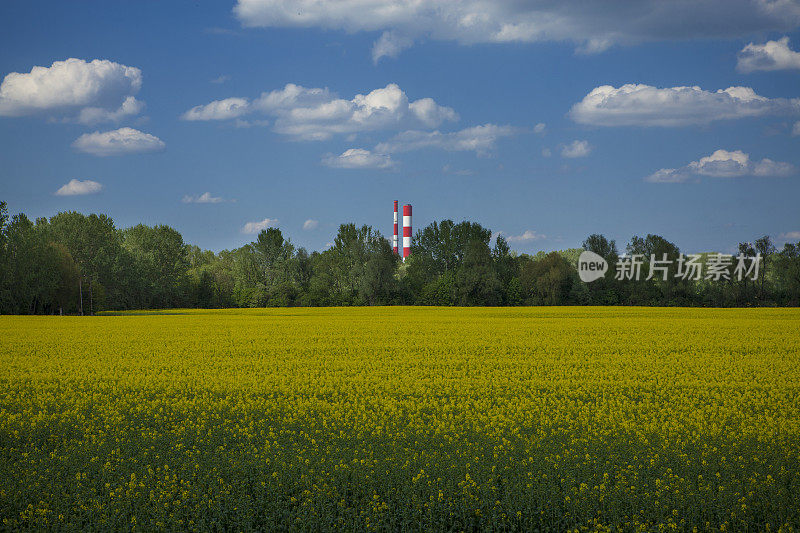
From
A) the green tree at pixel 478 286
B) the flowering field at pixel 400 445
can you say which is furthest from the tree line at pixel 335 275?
the flowering field at pixel 400 445

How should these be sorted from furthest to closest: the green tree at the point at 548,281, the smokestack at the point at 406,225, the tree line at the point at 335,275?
the smokestack at the point at 406,225 < the green tree at the point at 548,281 < the tree line at the point at 335,275

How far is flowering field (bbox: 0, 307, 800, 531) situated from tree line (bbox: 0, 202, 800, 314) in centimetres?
5981

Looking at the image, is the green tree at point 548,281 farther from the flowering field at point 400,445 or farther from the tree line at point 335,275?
the flowering field at point 400,445

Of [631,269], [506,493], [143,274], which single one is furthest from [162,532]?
[143,274]

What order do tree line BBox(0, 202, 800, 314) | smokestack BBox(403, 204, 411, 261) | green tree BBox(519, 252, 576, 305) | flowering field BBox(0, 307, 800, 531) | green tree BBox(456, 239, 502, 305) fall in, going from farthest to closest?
smokestack BBox(403, 204, 411, 261) → green tree BBox(456, 239, 502, 305) → green tree BBox(519, 252, 576, 305) → tree line BBox(0, 202, 800, 314) → flowering field BBox(0, 307, 800, 531)

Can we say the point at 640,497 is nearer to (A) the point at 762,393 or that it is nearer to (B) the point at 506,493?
(B) the point at 506,493

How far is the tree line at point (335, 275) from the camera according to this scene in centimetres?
7494

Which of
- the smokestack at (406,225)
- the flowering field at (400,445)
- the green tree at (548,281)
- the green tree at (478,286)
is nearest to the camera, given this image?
the flowering field at (400,445)

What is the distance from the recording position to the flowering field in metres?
8.84

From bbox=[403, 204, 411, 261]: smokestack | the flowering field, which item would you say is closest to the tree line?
bbox=[403, 204, 411, 261]: smokestack

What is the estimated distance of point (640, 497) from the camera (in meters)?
8.95

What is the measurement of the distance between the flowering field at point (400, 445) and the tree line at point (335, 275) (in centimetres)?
5981

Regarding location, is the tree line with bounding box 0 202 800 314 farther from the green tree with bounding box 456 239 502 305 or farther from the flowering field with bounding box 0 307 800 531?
the flowering field with bounding box 0 307 800 531

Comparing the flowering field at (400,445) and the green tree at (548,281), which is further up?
the green tree at (548,281)
